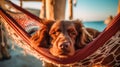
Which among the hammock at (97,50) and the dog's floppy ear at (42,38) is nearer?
the hammock at (97,50)

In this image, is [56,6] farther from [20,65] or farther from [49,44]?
[20,65]

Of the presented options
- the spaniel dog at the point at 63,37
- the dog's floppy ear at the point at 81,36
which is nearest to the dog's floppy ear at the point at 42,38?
the spaniel dog at the point at 63,37

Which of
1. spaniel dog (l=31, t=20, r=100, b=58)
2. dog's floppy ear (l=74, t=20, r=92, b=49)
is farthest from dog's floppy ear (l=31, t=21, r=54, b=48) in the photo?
dog's floppy ear (l=74, t=20, r=92, b=49)

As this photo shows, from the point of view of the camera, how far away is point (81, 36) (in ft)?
4.94

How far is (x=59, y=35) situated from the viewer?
1.38 m

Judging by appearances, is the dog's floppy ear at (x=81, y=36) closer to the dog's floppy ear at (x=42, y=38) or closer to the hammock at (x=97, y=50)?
the hammock at (x=97, y=50)

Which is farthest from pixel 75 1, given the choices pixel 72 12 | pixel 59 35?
pixel 59 35

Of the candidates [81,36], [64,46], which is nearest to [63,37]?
[64,46]

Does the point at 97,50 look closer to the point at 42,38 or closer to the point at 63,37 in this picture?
the point at 63,37

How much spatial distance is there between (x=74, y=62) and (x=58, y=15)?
0.63 m

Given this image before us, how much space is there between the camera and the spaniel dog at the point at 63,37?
4.29 ft

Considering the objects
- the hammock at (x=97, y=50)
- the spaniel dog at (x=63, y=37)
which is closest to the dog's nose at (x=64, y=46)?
the spaniel dog at (x=63, y=37)

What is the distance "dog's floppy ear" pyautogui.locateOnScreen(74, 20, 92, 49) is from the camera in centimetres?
150

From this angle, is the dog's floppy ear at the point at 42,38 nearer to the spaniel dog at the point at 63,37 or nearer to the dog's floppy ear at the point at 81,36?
the spaniel dog at the point at 63,37
